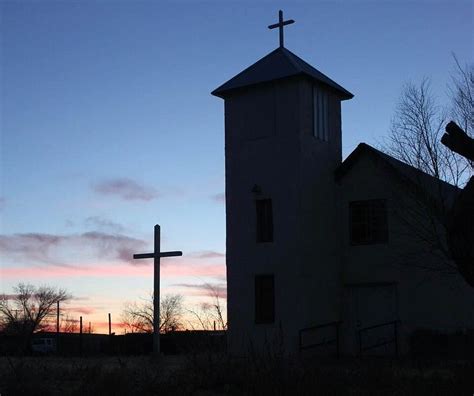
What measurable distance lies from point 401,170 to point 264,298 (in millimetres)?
5831

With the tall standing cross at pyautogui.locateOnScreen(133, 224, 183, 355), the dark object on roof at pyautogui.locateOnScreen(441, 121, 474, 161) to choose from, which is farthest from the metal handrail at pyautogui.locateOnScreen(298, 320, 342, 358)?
the dark object on roof at pyautogui.locateOnScreen(441, 121, 474, 161)

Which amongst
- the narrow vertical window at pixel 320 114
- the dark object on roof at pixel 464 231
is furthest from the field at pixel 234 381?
the narrow vertical window at pixel 320 114

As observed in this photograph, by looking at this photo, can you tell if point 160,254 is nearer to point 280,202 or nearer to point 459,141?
point 280,202

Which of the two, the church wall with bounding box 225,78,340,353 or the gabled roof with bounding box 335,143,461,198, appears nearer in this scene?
the gabled roof with bounding box 335,143,461,198

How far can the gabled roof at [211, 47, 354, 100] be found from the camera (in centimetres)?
2586

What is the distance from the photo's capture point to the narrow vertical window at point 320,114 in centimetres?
2630

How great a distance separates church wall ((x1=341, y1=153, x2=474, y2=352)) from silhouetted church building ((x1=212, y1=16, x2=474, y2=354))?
0.03m

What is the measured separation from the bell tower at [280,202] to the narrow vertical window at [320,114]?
3cm

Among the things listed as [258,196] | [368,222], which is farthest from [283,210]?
[368,222]

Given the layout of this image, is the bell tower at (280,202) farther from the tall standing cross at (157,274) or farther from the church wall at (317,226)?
the tall standing cross at (157,274)

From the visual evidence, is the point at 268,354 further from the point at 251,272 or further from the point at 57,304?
the point at 57,304

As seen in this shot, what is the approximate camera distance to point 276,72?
26141mm

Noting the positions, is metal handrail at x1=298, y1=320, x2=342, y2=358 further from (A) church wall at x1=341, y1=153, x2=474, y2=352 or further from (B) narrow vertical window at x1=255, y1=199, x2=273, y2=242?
(B) narrow vertical window at x1=255, y1=199, x2=273, y2=242

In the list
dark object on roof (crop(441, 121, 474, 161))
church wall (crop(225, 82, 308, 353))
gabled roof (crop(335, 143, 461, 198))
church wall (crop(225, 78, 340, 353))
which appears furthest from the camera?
church wall (crop(225, 82, 308, 353))
